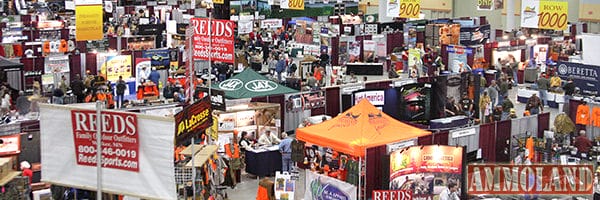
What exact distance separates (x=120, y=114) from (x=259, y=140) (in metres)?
10.8

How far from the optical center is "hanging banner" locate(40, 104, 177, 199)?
7.55 metres

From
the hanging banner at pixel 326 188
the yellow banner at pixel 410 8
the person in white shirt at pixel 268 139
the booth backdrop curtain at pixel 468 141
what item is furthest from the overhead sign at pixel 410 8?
the hanging banner at pixel 326 188

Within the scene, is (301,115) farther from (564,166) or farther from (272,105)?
(564,166)

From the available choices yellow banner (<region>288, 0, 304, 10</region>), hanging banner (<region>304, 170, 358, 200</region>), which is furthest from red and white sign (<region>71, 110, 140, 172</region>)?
yellow banner (<region>288, 0, 304, 10</region>)

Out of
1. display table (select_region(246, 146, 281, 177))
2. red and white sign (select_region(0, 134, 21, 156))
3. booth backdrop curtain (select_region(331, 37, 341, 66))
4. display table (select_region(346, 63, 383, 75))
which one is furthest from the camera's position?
booth backdrop curtain (select_region(331, 37, 341, 66))

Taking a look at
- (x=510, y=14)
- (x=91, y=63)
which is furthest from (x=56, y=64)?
(x=510, y=14)

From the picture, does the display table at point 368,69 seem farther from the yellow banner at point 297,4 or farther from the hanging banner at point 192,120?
the hanging banner at point 192,120

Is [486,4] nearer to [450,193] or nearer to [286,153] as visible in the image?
[286,153]

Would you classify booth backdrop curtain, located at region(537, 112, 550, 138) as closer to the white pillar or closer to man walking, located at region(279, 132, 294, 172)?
man walking, located at region(279, 132, 294, 172)

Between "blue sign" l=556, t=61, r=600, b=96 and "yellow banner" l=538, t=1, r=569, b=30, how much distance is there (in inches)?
173

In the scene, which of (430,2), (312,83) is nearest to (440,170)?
(312,83)

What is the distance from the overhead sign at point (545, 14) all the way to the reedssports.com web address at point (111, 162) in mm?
21760

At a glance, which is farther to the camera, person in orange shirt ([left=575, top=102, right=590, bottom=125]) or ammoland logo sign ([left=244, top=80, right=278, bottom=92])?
ammoland logo sign ([left=244, top=80, right=278, bottom=92])

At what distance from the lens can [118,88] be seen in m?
23.5
